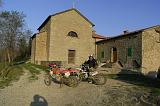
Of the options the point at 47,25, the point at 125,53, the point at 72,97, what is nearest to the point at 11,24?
the point at 47,25

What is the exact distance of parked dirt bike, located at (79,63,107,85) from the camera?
14.2 metres

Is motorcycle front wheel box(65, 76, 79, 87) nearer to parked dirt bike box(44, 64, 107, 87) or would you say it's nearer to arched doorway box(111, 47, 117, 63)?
parked dirt bike box(44, 64, 107, 87)

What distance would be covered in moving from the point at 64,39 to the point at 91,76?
20.2 metres

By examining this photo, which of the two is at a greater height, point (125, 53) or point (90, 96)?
point (125, 53)

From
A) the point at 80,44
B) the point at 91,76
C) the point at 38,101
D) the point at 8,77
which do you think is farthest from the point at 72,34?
the point at 38,101

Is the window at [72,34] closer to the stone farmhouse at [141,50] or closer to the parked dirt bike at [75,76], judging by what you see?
the stone farmhouse at [141,50]

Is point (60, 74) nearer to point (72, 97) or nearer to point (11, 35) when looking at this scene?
point (72, 97)

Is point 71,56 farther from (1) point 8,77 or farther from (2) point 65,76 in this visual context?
(2) point 65,76

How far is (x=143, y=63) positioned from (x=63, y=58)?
1149 cm

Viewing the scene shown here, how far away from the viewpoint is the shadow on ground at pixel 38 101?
9.18m

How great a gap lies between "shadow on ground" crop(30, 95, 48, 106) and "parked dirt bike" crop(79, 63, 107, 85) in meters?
4.33

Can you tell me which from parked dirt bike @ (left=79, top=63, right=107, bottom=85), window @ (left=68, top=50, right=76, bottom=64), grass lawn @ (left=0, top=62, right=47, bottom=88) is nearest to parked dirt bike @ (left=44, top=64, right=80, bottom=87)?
parked dirt bike @ (left=79, top=63, right=107, bottom=85)

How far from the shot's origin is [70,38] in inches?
1369

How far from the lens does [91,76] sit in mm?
14547
